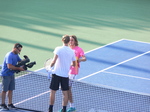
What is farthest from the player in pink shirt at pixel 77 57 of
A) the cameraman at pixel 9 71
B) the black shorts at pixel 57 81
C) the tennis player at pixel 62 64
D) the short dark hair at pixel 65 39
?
the cameraman at pixel 9 71

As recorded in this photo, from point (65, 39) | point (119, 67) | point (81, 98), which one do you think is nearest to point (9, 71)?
point (65, 39)

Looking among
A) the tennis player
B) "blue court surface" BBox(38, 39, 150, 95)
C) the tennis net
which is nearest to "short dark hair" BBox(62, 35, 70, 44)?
the tennis player

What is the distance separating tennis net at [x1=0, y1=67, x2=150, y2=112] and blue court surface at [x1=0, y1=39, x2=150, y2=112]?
0.11 meters

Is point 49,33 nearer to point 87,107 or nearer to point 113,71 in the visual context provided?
point 113,71

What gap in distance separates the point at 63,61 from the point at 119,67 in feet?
17.4

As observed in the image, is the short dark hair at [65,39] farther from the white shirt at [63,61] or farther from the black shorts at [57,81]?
the black shorts at [57,81]

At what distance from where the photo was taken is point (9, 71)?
968cm

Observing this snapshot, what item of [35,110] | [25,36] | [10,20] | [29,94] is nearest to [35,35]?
[25,36]

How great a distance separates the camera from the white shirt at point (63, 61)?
9109 mm

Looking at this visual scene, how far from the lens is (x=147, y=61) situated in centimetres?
1497

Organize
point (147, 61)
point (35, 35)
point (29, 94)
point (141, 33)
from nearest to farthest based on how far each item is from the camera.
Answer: point (29, 94) → point (147, 61) → point (35, 35) → point (141, 33)

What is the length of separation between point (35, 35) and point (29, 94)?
6.55m

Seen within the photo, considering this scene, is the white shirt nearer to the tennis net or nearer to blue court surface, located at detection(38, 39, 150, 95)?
the tennis net

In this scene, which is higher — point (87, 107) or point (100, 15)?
point (100, 15)
